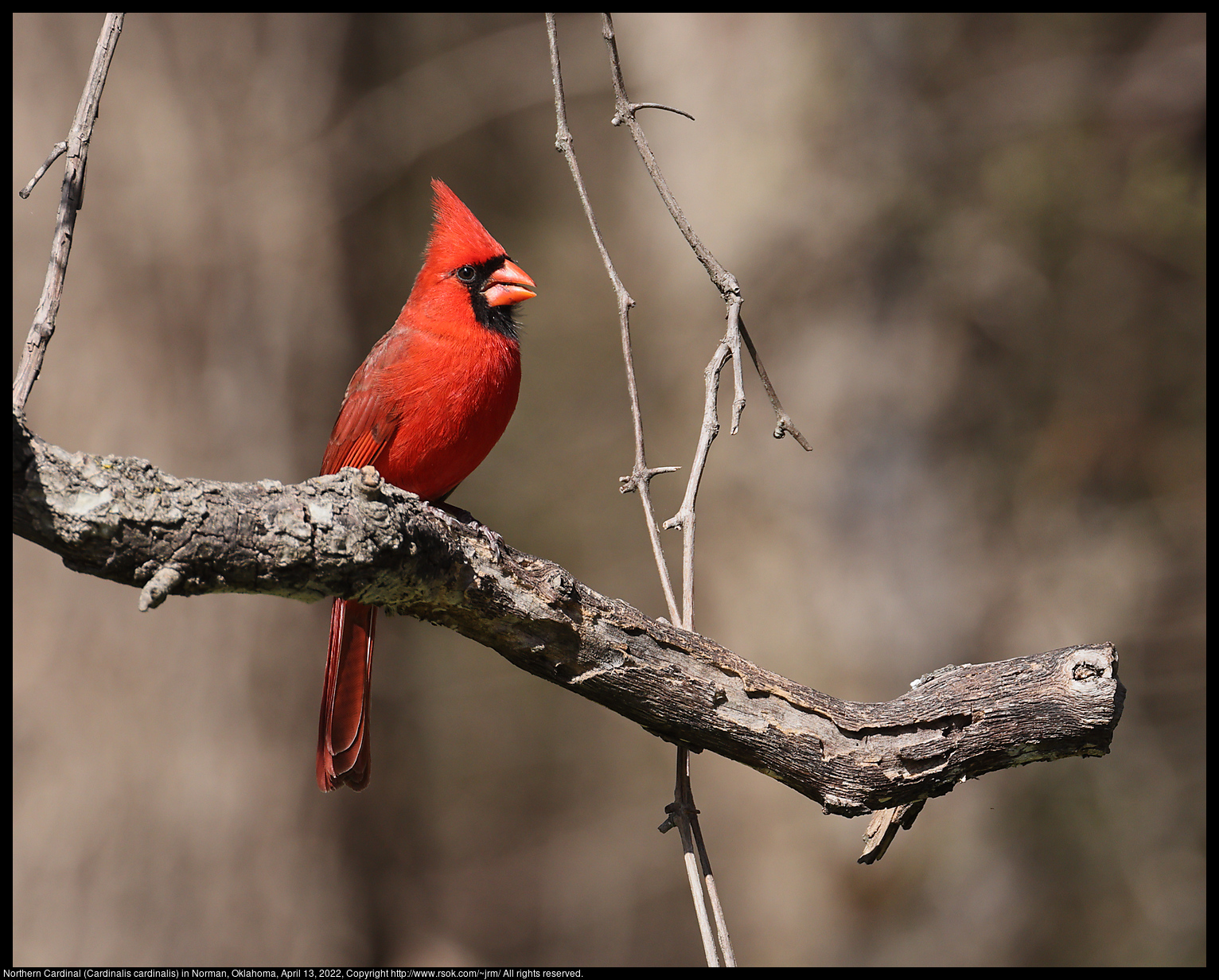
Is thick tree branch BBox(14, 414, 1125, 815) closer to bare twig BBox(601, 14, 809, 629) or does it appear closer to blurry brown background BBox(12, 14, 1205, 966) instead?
bare twig BBox(601, 14, 809, 629)

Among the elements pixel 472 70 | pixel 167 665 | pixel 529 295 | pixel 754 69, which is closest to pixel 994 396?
pixel 754 69

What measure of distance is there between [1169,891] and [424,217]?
5821 millimetres

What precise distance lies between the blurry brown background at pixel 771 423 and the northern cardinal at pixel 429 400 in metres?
1.73

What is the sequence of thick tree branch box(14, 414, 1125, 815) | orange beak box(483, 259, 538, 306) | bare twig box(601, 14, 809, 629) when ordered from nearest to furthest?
thick tree branch box(14, 414, 1125, 815) < bare twig box(601, 14, 809, 629) < orange beak box(483, 259, 538, 306)

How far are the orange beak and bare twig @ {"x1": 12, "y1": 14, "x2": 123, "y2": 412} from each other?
137 cm

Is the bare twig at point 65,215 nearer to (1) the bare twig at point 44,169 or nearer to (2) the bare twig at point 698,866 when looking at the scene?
(1) the bare twig at point 44,169

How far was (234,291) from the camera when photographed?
453cm

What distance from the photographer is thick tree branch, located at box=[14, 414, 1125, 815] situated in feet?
5.35

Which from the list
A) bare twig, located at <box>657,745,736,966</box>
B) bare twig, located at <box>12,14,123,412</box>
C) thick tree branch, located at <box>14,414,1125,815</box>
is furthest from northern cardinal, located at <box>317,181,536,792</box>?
bare twig, located at <box>12,14,123,412</box>

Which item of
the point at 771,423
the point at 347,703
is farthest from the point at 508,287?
the point at 771,423

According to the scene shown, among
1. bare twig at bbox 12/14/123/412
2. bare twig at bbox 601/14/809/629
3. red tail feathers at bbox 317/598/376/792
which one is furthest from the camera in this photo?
red tail feathers at bbox 317/598/376/792

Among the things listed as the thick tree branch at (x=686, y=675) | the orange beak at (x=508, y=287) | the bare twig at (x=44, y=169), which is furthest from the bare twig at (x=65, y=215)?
the orange beak at (x=508, y=287)

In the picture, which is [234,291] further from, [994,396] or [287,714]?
[994,396]

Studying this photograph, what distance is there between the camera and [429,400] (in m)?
2.72
